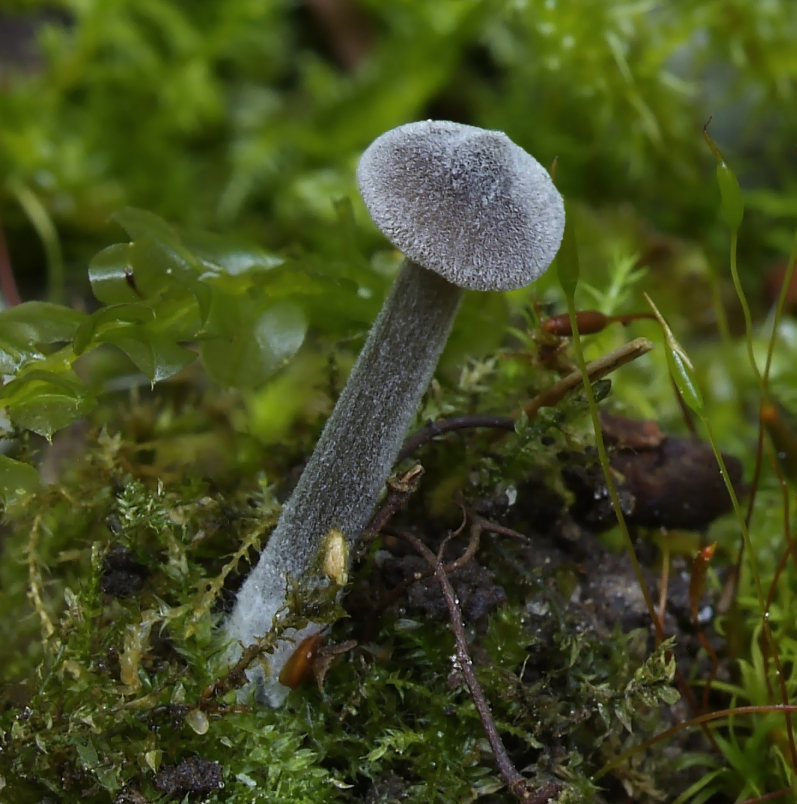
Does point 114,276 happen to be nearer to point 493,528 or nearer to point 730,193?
point 493,528

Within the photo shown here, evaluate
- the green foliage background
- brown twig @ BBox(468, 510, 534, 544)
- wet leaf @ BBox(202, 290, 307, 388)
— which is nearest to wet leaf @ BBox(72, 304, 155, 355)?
the green foliage background

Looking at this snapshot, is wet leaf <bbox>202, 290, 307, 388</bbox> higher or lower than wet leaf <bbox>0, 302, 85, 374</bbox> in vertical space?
lower

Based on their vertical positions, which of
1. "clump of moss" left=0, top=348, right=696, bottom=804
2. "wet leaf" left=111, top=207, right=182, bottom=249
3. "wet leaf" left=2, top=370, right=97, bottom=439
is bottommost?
"clump of moss" left=0, top=348, right=696, bottom=804

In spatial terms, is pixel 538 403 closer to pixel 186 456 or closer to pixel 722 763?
pixel 722 763

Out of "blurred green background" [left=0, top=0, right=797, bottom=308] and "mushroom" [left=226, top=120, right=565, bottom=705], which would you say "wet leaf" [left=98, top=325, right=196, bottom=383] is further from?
"blurred green background" [left=0, top=0, right=797, bottom=308]

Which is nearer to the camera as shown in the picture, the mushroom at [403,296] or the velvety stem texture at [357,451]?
the mushroom at [403,296]

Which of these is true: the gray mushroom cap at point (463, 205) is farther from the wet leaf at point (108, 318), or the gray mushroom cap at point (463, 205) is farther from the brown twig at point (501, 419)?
the wet leaf at point (108, 318)

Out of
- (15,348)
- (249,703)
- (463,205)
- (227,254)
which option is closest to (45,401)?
(15,348)

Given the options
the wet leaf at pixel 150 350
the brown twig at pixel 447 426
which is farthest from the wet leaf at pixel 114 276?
the brown twig at pixel 447 426
